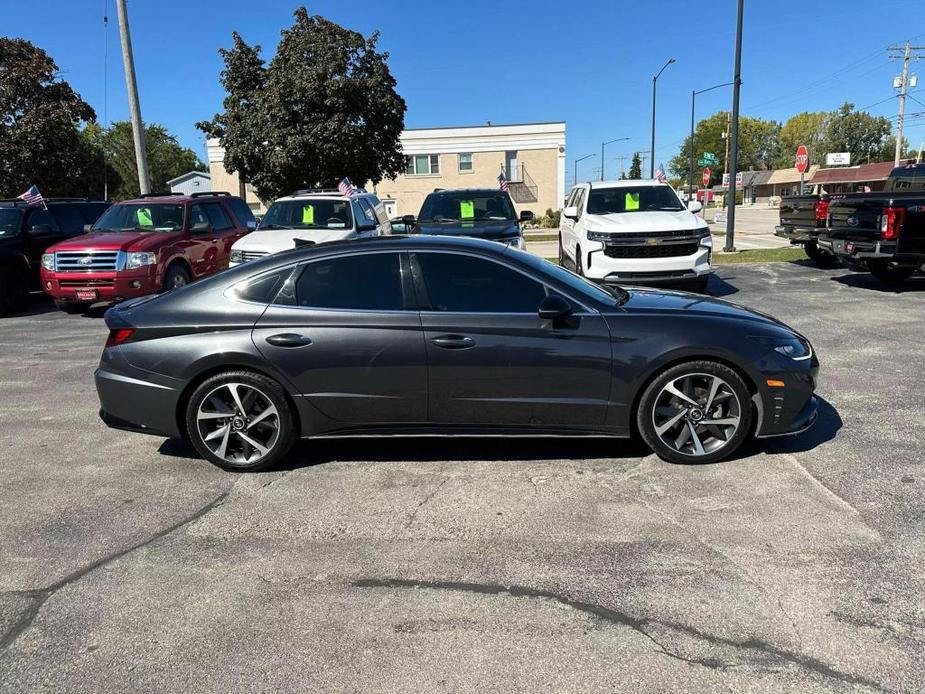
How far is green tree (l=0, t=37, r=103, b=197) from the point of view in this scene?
24.5 meters

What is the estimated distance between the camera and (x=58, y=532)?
3.92m

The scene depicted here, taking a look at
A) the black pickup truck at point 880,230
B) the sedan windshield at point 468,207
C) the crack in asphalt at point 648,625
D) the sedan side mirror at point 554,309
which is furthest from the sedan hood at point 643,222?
the crack in asphalt at point 648,625

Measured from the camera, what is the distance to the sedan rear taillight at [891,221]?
10633mm

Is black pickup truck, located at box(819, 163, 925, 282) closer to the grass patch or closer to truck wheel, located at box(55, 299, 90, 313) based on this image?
the grass patch

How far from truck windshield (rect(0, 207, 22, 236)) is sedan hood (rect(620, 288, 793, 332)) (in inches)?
488

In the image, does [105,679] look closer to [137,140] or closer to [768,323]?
[768,323]

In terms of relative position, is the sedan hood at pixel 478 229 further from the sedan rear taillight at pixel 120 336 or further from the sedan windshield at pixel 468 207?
the sedan rear taillight at pixel 120 336

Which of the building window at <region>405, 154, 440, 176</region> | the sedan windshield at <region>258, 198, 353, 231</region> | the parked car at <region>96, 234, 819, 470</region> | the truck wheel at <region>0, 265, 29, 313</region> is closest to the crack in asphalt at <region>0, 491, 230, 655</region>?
the parked car at <region>96, 234, 819, 470</region>

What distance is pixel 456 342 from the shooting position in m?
4.45

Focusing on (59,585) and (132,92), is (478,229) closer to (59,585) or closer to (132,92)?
(59,585)

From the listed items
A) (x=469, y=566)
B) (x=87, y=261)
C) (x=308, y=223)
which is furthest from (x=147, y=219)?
(x=469, y=566)

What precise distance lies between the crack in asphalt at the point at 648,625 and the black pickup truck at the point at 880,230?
10045 millimetres

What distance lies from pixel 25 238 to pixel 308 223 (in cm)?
543

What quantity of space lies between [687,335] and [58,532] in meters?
3.94
